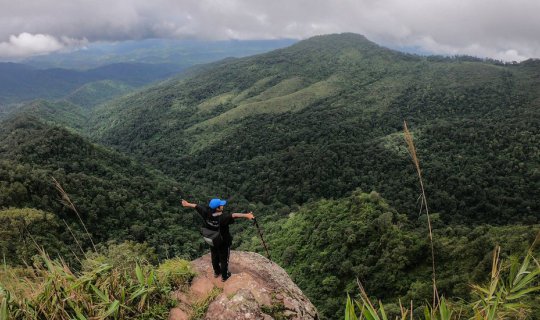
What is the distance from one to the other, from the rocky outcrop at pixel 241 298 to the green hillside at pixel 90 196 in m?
35.1

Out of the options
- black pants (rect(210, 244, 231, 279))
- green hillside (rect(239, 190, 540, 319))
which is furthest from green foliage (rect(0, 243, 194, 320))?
green hillside (rect(239, 190, 540, 319))

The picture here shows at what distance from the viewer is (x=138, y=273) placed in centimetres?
588

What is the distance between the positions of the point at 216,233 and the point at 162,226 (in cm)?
6779

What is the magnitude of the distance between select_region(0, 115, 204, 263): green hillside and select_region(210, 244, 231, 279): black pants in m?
35.1

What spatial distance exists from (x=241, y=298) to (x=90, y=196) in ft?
219

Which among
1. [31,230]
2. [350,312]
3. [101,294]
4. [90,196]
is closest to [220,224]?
[101,294]

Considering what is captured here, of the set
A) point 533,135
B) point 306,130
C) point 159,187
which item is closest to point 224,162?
point 306,130

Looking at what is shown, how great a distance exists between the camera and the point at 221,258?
8.05 metres

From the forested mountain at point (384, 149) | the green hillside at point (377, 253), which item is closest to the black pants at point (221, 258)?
the green hillside at point (377, 253)

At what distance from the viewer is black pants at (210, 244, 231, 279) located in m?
7.98

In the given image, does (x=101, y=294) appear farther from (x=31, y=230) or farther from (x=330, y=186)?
(x=330, y=186)

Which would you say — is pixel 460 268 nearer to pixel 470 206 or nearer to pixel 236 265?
pixel 236 265

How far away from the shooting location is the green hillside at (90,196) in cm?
5544

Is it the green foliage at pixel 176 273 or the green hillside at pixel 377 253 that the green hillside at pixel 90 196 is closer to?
the green hillside at pixel 377 253
